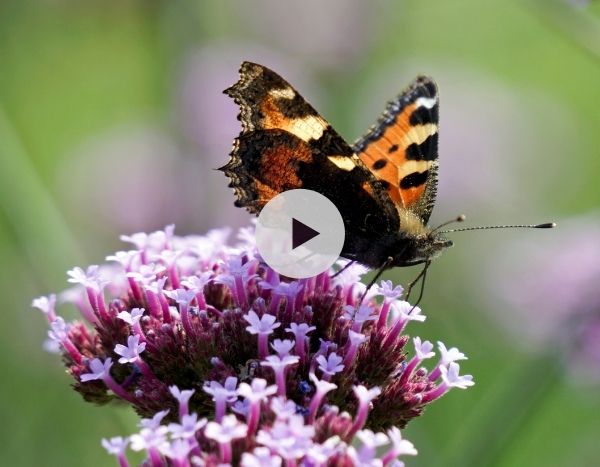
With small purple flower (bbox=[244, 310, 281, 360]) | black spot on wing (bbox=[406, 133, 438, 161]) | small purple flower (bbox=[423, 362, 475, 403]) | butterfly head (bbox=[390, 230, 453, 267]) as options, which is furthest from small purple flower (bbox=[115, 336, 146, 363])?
black spot on wing (bbox=[406, 133, 438, 161])

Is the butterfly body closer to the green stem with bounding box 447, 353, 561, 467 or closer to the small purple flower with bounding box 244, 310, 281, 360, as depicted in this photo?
the small purple flower with bounding box 244, 310, 281, 360

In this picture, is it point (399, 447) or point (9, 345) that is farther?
point (9, 345)

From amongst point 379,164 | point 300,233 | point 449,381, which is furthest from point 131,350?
point 379,164

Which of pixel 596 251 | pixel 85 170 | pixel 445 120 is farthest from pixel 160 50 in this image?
pixel 596 251

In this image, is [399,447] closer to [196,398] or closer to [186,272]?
[196,398]

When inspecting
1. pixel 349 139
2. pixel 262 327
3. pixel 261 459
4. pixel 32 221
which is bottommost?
pixel 261 459

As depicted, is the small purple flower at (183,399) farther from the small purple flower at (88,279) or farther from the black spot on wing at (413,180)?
the black spot on wing at (413,180)

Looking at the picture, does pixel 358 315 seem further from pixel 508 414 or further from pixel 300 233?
pixel 508 414

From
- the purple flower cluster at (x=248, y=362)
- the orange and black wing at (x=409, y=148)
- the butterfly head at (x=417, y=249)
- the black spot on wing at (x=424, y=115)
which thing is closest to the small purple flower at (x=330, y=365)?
the purple flower cluster at (x=248, y=362)
